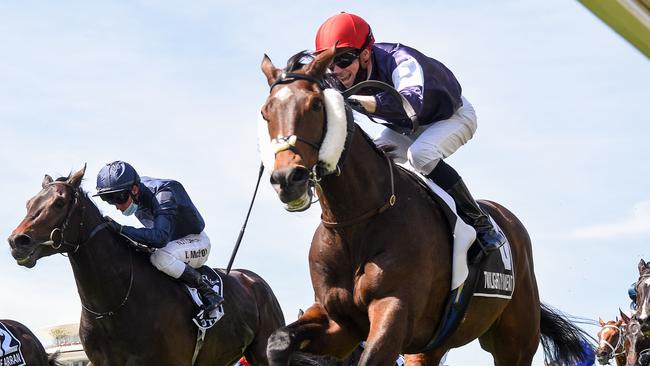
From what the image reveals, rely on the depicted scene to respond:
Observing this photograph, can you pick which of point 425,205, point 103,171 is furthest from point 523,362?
point 103,171

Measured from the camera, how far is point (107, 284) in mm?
9328

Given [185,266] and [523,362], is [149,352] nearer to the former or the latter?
[185,266]

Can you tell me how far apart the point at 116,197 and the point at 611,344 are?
12.1 metres

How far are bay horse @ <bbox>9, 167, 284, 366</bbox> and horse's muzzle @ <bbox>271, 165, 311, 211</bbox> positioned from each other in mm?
4704

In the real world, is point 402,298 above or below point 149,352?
above

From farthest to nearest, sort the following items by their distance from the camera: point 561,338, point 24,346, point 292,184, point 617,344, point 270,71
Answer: point 617,344 → point 24,346 → point 561,338 → point 270,71 → point 292,184

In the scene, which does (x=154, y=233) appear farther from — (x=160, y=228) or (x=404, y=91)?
(x=404, y=91)

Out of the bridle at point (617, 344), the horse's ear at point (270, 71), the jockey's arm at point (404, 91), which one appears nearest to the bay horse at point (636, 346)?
the bridle at point (617, 344)

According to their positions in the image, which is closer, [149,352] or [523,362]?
[523,362]

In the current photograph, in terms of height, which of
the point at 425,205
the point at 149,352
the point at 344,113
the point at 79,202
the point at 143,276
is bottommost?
the point at 149,352

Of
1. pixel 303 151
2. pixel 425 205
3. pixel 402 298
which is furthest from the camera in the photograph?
pixel 425 205

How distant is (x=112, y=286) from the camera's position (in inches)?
368

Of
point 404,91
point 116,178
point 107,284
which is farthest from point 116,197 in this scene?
point 404,91

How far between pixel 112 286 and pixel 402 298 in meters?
4.57
